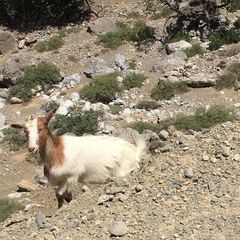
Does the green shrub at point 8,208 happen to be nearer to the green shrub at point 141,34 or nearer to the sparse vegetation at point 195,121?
the sparse vegetation at point 195,121

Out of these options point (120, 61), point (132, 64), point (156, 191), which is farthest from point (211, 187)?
point (120, 61)

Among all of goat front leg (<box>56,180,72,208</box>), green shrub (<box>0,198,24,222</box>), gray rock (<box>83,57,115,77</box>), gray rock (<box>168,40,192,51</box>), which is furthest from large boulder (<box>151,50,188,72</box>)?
goat front leg (<box>56,180,72,208</box>)

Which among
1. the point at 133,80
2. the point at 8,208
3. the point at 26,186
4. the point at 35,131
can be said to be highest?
the point at 35,131

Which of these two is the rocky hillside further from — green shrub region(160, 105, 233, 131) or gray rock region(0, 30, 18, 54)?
gray rock region(0, 30, 18, 54)

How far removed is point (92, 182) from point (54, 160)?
0.98 metres

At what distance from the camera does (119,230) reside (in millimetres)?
7820

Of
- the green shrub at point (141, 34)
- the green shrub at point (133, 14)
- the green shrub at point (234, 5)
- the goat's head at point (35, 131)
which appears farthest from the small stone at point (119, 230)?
the green shrub at point (133, 14)

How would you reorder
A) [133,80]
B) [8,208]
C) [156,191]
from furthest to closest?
1. [133,80]
2. [8,208]
3. [156,191]

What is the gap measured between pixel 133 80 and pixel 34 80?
16.0ft

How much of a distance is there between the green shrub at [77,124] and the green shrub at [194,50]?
7.06 meters

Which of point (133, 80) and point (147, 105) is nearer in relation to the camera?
point (147, 105)

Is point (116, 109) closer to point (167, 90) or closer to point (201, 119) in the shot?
point (167, 90)

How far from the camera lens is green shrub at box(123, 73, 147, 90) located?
67.6 ft

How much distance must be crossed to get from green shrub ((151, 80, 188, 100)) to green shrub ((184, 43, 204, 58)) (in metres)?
3.29
